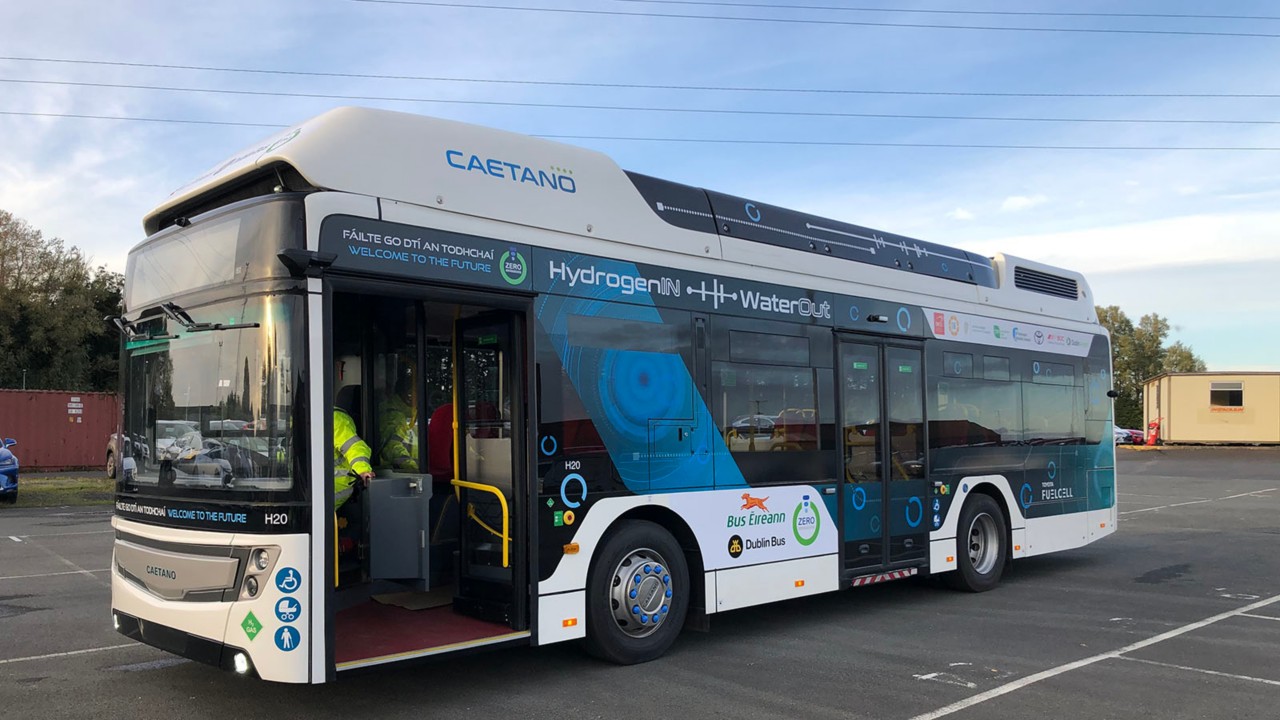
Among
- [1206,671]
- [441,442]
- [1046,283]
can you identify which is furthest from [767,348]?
[1046,283]

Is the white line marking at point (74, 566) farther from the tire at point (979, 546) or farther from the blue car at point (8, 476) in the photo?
the tire at point (979, 546)

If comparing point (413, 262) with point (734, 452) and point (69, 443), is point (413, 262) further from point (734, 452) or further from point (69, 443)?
point (69, 443)

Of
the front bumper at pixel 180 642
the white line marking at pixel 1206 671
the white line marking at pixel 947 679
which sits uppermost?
the front bumper at pixel 180 642

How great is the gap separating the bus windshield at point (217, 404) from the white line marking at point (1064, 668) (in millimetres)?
3972

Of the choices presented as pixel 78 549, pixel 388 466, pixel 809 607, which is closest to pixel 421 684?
pixel 388 466

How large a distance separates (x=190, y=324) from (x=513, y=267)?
191 cm

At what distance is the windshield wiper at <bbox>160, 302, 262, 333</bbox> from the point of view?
524 centimetres

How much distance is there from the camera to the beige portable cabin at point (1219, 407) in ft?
129

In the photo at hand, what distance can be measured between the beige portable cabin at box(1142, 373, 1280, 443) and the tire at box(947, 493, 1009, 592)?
118 ft

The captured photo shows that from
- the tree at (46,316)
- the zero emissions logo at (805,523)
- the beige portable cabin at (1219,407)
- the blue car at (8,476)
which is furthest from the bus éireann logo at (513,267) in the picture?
the beige portable cabin at (1219,407)

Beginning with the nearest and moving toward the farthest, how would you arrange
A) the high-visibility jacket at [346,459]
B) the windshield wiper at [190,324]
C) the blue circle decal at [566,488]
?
the windshield wiper at [190,324]
the high-visibility jacket at [346,459]
the blue circle decal at [566,488]

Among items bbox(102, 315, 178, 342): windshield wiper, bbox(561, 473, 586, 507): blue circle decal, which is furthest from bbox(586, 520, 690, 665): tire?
bbox(102, 315, 178, 342): windshield wiper

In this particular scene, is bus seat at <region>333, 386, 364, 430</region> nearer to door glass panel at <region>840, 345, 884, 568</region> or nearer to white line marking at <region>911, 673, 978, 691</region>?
door glass panel at <region>840, 345, 884, 568</region>

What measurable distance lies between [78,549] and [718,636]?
378 inches
